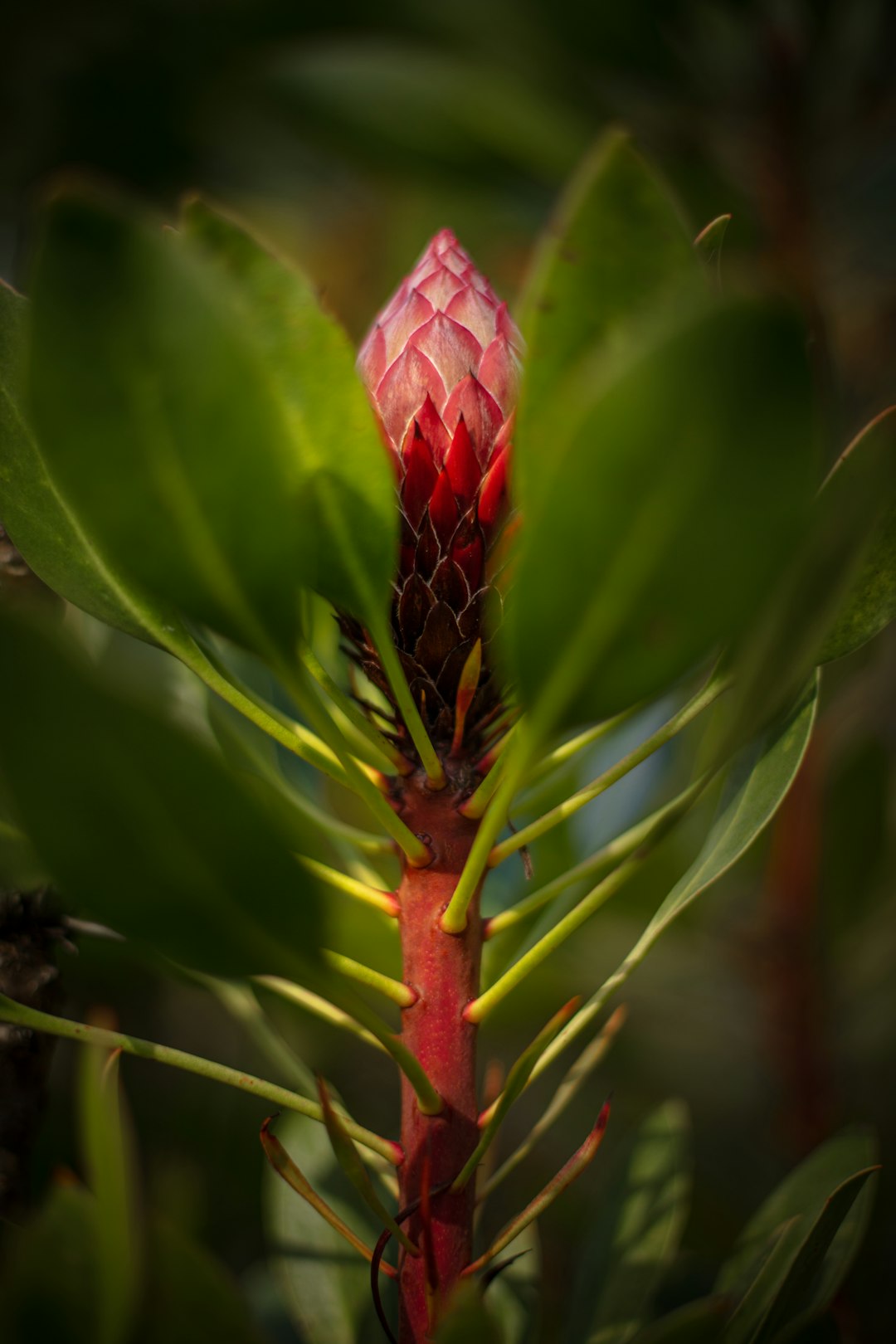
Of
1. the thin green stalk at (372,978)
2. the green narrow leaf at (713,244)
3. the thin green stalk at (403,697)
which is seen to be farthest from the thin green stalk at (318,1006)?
the green narrow leaf at (713,244)

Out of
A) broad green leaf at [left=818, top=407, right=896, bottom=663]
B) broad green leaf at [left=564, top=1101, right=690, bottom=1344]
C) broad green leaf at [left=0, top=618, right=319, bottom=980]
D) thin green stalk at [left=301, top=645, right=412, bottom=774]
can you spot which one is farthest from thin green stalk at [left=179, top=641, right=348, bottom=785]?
broad green leaf at [left=564, top=1101, right=690, bottom=1344]

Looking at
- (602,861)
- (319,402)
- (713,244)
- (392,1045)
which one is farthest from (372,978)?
(713,244)

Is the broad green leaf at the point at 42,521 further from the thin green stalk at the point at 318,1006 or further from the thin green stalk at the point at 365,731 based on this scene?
the thin green stalk at the point at 318,1006

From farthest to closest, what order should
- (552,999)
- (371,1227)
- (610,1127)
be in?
(610,1127)
(552,999)
(371,1227)

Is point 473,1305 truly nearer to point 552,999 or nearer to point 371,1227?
point 371,1227

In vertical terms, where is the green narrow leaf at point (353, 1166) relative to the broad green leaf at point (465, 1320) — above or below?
above

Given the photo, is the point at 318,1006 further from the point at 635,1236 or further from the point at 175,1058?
the point at 635,1236

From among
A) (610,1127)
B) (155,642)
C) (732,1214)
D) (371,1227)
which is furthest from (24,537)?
(610,1127)
